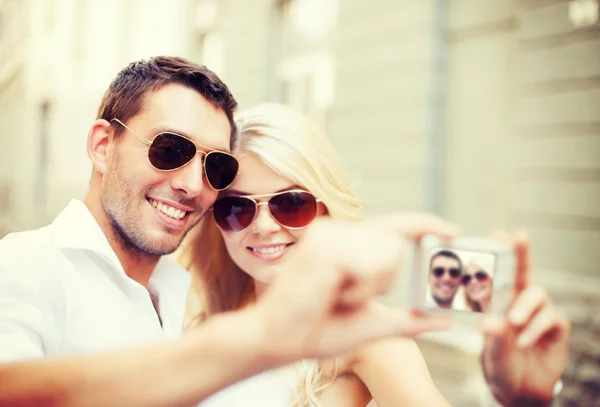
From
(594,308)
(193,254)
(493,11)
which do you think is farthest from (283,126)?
(493,11)

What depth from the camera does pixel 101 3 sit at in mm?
1510

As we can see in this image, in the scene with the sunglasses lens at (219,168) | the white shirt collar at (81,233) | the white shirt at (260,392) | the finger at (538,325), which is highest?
the sunglasses lens at (219,168)

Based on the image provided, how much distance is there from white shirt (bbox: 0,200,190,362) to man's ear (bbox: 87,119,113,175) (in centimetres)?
8

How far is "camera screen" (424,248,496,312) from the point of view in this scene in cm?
64

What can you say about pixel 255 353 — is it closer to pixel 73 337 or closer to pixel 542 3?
pixel 73 337

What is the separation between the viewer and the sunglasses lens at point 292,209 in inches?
45.3

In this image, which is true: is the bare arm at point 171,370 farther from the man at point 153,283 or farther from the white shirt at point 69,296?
the white shirt at point 69,296

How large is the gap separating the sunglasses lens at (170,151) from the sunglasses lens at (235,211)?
0.26 metres

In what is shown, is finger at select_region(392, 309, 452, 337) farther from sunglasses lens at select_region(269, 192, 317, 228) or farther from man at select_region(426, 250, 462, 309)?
sunglasses lens at select_region(269, 192, 317, 228)

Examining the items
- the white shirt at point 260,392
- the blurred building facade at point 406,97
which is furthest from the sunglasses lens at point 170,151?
the white shirt at point 260,392

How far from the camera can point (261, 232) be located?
115cm

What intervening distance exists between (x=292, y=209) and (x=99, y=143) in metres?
0.44

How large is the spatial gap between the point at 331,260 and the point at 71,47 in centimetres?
139

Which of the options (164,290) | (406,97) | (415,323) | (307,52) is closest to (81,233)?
(164,290)
